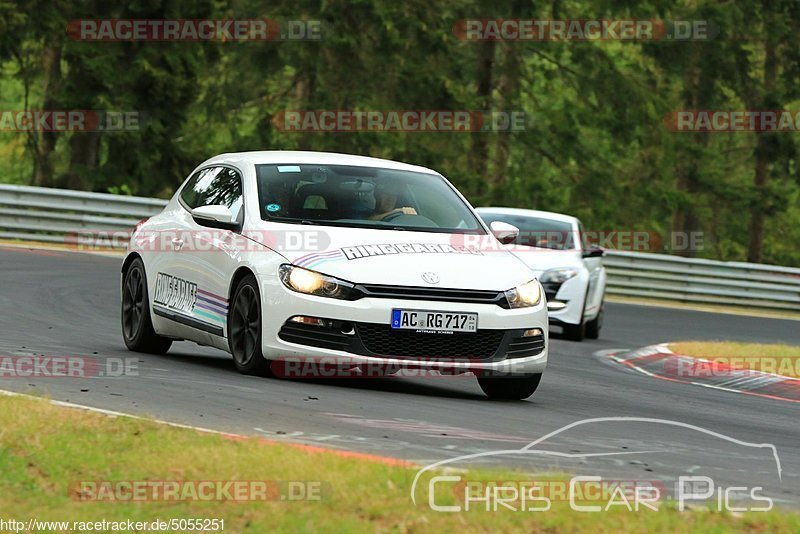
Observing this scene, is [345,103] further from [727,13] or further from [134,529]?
[134,529]

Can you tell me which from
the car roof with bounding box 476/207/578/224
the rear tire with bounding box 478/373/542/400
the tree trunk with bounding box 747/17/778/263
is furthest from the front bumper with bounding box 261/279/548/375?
the tree trunk with bounding box 747/17/778/263

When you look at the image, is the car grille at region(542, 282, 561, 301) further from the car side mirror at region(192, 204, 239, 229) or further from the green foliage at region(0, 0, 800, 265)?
the green foliage at region(0, 0, 800, 265)

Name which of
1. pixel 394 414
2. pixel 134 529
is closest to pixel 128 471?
pixel 134 529

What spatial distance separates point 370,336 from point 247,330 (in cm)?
94

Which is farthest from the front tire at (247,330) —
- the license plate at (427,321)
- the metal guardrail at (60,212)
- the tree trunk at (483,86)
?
the tree trunk at (483,86)

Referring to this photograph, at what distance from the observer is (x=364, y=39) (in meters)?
37.6

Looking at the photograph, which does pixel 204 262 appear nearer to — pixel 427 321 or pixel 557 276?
pixel 427 321

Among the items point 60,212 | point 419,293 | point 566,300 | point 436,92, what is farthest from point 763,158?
point 419,293

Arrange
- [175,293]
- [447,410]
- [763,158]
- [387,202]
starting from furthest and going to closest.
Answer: [763,158], [175,293], [387,202], [447,410]

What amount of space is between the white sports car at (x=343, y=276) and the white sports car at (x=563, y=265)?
7316mm

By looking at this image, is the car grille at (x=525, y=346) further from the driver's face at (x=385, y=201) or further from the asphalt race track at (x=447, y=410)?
the driver's face at (x=385, y=201)

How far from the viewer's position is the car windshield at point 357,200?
10.7 m

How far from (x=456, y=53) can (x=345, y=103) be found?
4.57 metres

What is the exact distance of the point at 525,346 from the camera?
33.6ft
